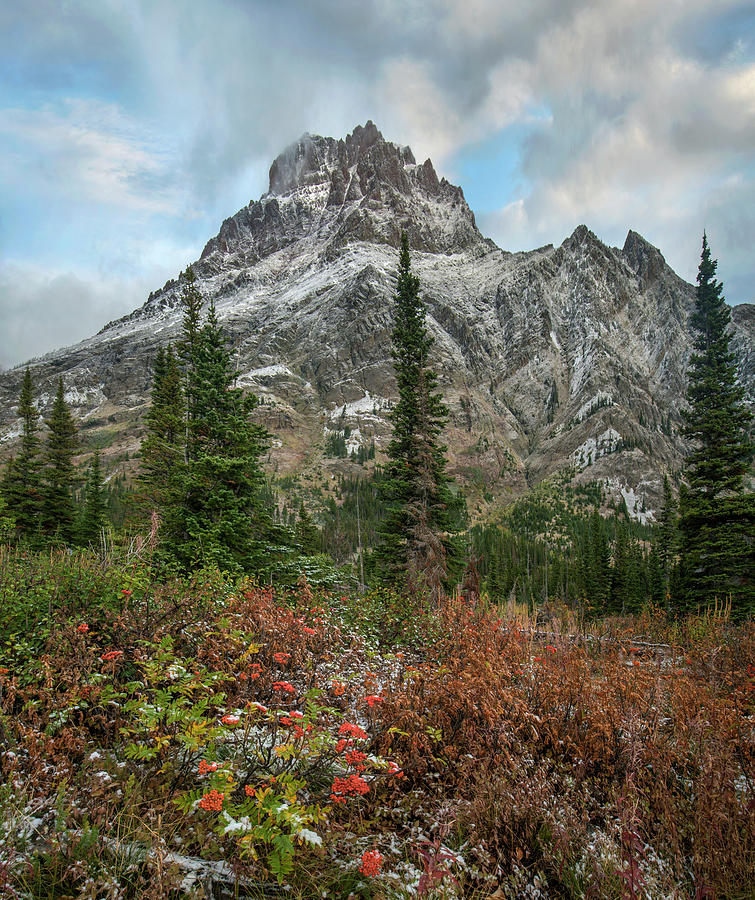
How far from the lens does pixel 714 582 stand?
1972cm

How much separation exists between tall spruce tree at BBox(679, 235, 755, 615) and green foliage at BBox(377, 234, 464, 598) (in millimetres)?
12399

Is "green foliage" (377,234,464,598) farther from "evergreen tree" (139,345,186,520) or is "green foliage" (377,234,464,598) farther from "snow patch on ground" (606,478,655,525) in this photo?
"snow patch on ground" (606,478,655,525)

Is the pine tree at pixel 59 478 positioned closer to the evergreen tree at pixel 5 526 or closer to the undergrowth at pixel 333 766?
the evergreen tree at pixel 5 526

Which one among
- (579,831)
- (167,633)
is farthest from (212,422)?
(579,831)

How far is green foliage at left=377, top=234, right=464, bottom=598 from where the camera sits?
1667 cm

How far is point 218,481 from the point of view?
14.2 m

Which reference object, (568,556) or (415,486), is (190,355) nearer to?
(415,486)

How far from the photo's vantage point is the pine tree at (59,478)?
31688 mm

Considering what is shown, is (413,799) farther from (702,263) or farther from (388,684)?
(702,263)

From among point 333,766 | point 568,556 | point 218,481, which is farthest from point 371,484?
point 568,556

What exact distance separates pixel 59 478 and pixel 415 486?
2952 cm

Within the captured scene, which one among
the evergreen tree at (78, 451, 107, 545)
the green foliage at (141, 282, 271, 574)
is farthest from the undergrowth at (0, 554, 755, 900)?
the evergreen tree at (78, 451, 107, 545)

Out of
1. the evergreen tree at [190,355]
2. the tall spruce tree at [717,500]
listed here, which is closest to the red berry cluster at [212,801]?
the evergreen tree at [190,355]

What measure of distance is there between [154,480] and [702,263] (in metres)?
36.4
